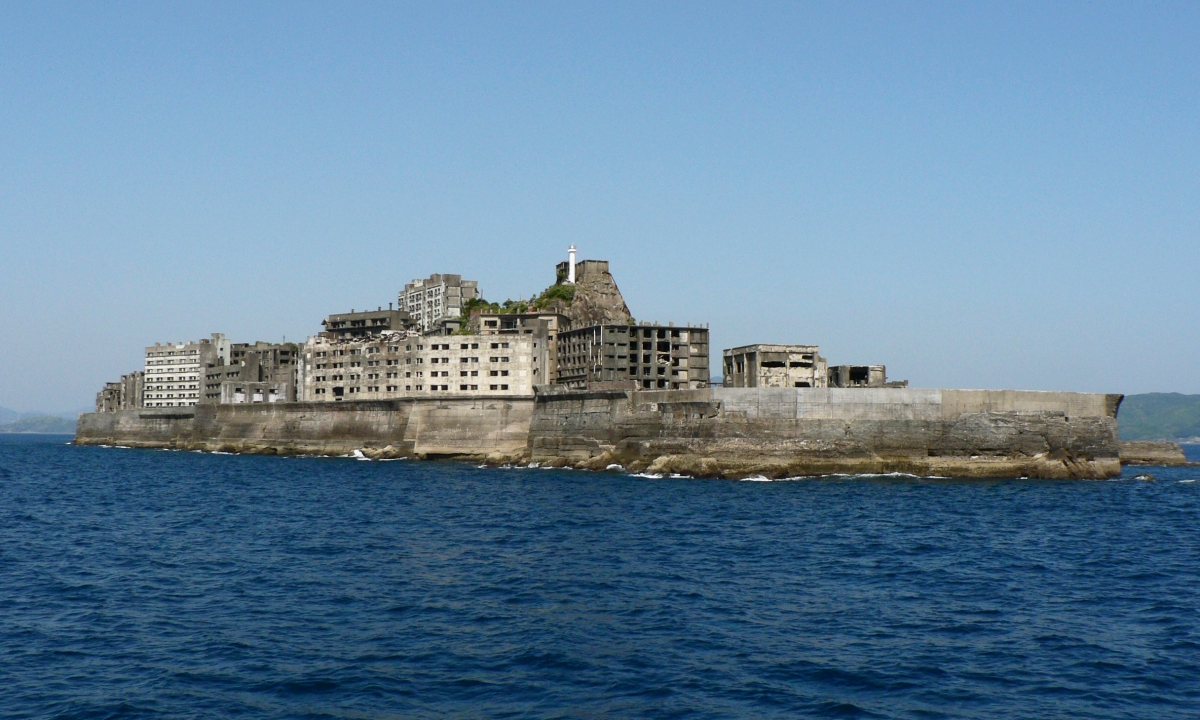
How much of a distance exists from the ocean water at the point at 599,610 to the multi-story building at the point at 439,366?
54487 millimetres

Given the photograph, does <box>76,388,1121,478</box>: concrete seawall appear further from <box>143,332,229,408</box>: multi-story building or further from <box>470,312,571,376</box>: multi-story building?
<box>143,332,229,408</box>: multi-story building

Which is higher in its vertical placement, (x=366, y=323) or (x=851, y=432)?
(x=366, y=323)

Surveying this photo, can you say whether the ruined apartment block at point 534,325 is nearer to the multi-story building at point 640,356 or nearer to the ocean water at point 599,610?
the multi-story building at point 640,356

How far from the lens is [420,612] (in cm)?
3094

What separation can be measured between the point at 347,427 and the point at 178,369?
85159 millimetres

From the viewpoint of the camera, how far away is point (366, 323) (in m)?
159

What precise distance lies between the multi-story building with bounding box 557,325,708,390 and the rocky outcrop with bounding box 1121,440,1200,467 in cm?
4638

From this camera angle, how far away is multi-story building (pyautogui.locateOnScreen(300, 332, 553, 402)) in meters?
116

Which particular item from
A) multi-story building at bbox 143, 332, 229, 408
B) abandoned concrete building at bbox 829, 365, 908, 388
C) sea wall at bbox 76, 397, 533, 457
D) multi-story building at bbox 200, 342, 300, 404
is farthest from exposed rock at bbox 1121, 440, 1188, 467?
multi-story building at bbox 143, 332, 229, 408

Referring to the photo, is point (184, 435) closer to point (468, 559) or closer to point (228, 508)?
point (228, 508)

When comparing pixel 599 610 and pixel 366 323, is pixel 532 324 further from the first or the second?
pixel 599 610

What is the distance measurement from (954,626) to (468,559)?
18895mm

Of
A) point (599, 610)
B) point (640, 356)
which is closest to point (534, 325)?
point (640, 356)

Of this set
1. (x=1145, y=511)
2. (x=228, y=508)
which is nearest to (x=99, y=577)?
(x=228, y=508)
